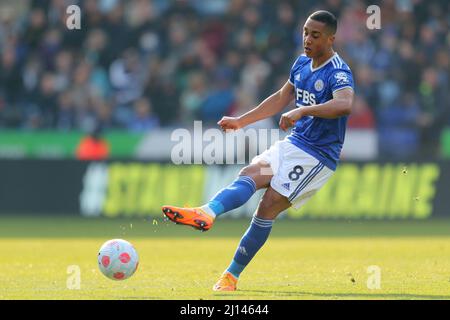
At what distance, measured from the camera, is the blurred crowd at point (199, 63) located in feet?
63.3

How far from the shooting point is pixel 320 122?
901 centimetres

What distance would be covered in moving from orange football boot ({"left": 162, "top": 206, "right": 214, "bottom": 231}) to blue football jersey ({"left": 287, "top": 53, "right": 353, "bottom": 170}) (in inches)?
50.4

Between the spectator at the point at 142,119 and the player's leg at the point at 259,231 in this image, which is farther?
the spectator at the point at 142,119

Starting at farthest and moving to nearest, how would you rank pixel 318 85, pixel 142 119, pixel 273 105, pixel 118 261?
1. pixel 142 119
2. pixel 273 105
3. pixel 318 85
4. pixel 118 261

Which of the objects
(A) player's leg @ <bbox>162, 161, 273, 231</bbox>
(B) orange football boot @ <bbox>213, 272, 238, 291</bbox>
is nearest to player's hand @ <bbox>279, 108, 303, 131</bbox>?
(A) player's leg @ <bbox>162, 161, 273, 231</bbox>

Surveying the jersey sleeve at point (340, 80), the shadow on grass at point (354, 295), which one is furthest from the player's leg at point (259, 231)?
the jersey sleeve at point (340, 80)

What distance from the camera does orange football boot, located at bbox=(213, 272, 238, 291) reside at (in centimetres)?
880

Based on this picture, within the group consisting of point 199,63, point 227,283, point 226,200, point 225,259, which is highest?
point 199,63

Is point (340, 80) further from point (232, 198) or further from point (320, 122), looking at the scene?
point (232, 198)

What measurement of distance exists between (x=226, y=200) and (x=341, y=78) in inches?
55.7

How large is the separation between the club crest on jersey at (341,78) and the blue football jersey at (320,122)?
4 cm

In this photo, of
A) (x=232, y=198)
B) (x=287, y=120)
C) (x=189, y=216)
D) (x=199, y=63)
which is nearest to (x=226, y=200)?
(x=232, y=198)

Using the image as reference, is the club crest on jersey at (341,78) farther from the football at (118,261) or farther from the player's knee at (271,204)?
the football at (118,261)
